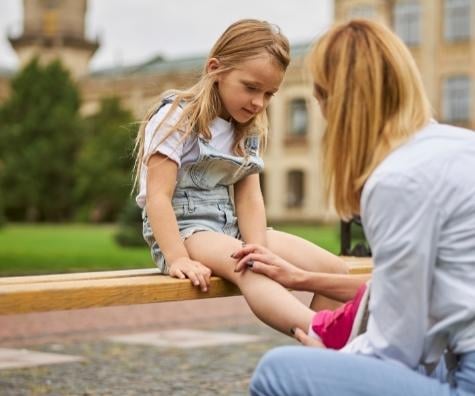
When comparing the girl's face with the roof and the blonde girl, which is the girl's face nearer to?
the blonde girl

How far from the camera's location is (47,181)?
44.3m

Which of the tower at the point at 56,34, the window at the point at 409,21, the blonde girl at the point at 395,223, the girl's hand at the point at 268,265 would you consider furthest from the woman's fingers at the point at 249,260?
the tower at the point at 56,34

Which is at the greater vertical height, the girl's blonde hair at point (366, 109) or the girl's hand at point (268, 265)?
the girl's blonde hair at point (366, 109)

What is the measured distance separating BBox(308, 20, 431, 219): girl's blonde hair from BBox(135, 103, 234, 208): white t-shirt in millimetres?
1080

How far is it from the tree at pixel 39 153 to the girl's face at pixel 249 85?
40934 mm

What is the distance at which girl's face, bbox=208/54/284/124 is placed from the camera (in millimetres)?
3180

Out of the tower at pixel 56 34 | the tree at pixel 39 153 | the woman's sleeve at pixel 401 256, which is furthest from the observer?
the tower at pixel 56 34

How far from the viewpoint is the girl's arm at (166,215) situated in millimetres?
3123

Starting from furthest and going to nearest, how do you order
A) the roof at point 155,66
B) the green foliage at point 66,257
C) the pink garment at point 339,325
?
the roof at point 155,66 → the green foliage at point 66,257 → the pink garment at point 339,325

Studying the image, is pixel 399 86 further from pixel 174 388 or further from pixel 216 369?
pixel 216 369

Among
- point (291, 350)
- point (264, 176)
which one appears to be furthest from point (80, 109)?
point (291, 350)

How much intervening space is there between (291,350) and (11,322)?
6475 mm

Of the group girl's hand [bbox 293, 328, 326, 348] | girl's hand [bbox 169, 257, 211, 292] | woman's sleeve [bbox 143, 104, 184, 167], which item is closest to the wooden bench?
girl's hand [bbox 169, 257, 211, 292]

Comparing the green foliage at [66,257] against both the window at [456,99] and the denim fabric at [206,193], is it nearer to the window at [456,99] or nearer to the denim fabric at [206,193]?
the denim fabric at [206,193]
